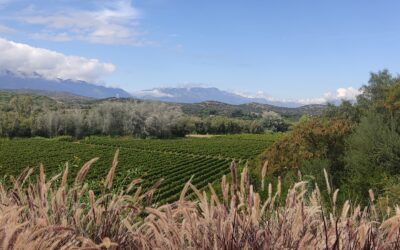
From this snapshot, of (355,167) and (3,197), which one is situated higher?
(3,197)

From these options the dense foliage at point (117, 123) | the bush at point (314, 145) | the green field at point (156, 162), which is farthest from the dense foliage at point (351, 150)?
the dense foliage at point (117, 123)

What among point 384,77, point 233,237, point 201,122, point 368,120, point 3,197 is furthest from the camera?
point 201,122

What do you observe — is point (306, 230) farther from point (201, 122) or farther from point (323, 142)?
point (201, 122)

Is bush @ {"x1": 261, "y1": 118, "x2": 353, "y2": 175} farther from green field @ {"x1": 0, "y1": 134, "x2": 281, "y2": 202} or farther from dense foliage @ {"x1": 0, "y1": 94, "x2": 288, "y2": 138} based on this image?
dense foliage @ {"x1": 0, "y1": 94, "x2": 288, "y2": 138}

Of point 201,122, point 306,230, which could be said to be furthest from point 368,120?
point 201,122

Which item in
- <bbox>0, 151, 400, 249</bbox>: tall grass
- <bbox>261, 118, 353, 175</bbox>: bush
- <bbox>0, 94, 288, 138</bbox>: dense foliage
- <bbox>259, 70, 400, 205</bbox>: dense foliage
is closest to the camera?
<bbox>0, 151, 400, 249</bbox>: tall grass

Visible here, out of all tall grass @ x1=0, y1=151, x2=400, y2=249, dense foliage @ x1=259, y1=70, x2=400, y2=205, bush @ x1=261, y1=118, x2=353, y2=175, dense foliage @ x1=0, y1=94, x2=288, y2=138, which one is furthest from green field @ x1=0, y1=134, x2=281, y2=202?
tall grass @ x1=0, y1=151, x2=400, y2=249

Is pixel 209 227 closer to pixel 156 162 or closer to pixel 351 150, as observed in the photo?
pixel 351 150

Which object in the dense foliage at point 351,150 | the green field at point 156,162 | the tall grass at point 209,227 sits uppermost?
the tall grass at point 209,227

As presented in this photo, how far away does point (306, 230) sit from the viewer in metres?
2.75

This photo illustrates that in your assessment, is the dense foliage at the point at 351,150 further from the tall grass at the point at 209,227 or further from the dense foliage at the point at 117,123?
the dense foliage at the point at 117,123

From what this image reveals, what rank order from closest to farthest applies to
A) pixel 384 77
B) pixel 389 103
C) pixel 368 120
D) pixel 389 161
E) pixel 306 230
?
pixel 306 230 < pixel 389 161 < pixel 368 120 < pixel 389 103 < pixel 384 77

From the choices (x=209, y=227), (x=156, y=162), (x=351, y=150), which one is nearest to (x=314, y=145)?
(x=351, y=150)

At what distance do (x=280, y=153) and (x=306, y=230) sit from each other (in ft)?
108
